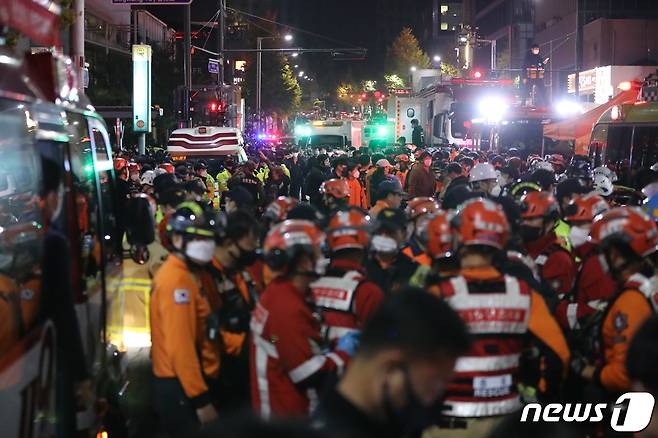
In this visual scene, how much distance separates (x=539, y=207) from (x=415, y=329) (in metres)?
4.94

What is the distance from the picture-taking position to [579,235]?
7168 millimetres

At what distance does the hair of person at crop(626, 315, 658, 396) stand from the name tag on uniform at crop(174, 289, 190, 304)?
2904 mm

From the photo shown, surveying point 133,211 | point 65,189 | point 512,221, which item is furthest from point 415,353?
point 512,221

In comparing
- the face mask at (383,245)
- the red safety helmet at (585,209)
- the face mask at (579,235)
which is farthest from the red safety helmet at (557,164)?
the face mask at (383,245)

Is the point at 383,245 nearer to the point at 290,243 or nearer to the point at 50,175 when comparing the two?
the point at 290,243

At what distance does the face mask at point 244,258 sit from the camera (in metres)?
6.04

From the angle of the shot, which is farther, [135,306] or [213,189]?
[213,189]

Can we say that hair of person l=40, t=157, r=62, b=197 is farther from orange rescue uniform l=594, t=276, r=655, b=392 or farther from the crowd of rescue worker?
orange rescue uniform l=594, t=276, r=655, b=392

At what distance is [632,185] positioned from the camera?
54.5ft

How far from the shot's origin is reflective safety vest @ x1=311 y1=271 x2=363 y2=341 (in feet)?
16.4

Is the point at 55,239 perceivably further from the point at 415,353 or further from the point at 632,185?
the point at 632,185

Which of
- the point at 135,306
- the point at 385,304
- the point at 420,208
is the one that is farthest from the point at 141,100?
the point at 385,304

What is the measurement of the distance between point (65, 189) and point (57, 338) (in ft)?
2.81

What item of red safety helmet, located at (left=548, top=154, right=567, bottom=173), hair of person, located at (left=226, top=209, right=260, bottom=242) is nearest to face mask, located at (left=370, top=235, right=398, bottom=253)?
hair of person, located at (left=226, top=209, right=260, bottom=242)
